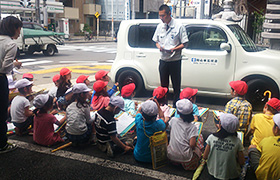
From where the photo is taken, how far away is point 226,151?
303cm

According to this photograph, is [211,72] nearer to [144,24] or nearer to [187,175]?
[144,24]

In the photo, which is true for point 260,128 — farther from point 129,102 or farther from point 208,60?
point 208,60

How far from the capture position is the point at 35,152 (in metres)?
3.88

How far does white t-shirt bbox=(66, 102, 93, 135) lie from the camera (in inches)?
154

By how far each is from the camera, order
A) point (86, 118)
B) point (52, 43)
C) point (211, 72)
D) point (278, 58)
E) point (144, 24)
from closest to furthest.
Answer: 1. point (86, 118)
2. point (278, 58)
3. point (211, 72)
4. point (144, 24)
5. point (52, 43)

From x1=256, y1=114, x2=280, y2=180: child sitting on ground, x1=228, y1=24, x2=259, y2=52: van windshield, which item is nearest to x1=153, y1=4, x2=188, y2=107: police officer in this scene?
x1=228, y1=24, x2=259, y2=52: van windshield

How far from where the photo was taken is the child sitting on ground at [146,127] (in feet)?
11.1

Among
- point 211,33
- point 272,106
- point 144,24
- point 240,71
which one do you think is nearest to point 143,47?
point 144,24

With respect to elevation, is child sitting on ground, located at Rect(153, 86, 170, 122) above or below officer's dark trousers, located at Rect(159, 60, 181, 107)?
below

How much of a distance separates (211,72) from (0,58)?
4.20 metres

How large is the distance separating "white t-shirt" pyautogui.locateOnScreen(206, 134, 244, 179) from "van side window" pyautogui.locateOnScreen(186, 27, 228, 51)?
3416mm

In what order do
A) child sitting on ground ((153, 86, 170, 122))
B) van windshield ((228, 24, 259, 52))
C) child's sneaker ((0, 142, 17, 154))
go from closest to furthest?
1. child's sneaker ((0, 142, 17, 154))
2. child sitting on ground ((153, 86, 170, 122))
3. van windshield ((228, 24, 259, 52))

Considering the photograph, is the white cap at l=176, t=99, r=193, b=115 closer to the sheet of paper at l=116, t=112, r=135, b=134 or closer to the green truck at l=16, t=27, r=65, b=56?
the sheet of paper at l=116, t=112, r=135, b=134

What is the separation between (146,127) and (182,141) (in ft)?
1.54
